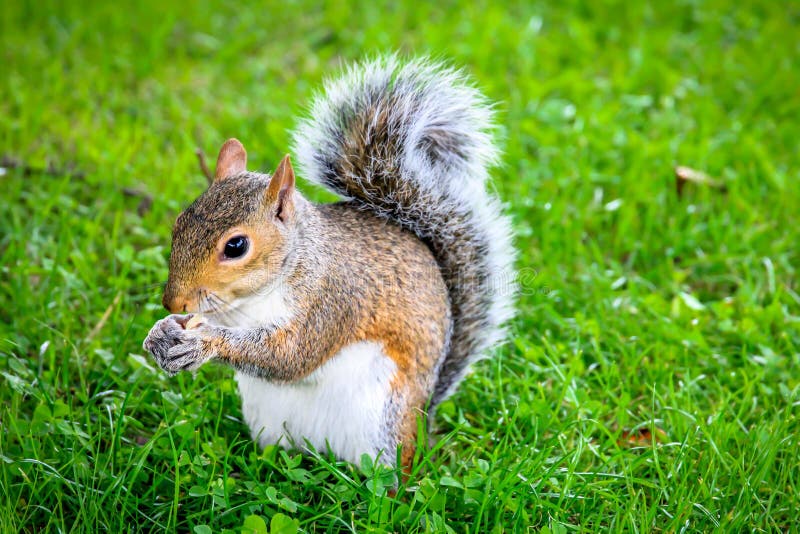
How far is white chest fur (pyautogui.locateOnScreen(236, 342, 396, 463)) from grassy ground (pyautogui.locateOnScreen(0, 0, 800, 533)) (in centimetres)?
6

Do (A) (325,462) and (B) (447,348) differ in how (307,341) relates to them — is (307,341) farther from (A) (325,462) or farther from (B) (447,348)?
(B) (447,348)

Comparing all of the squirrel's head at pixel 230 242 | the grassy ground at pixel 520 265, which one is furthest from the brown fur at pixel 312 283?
the grassy ground at pixel 520 265

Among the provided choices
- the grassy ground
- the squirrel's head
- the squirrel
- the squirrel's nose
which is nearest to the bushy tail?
the squirrel

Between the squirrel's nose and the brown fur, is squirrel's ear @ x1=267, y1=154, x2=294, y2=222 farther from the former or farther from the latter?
the squirrel's nose

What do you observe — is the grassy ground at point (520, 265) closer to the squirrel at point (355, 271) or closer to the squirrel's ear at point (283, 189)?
the squirrel at point (355, 271)

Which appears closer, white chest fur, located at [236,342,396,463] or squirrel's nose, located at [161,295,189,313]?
squirrel's nose, located at [161,295,189,313]

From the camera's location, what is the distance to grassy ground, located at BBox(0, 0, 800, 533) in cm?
169

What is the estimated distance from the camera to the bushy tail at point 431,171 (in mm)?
1911

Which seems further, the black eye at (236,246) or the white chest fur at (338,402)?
the white chest fur at (338,402)

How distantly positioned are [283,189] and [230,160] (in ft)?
0.76

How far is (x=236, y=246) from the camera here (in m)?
1.62

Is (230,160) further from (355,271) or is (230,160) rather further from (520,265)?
(520,265)

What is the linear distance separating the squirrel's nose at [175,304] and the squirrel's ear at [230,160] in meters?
0.33

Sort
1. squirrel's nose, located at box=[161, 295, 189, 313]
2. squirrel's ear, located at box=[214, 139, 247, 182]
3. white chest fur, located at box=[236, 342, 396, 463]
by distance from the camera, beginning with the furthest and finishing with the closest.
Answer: squirrel's ear, located at box=[214, 139, 247, 182] → white chest fur, located at box=[236, 342, 396, 463] → squirrel's nose, located at box=[161, 295, 189, 313]
